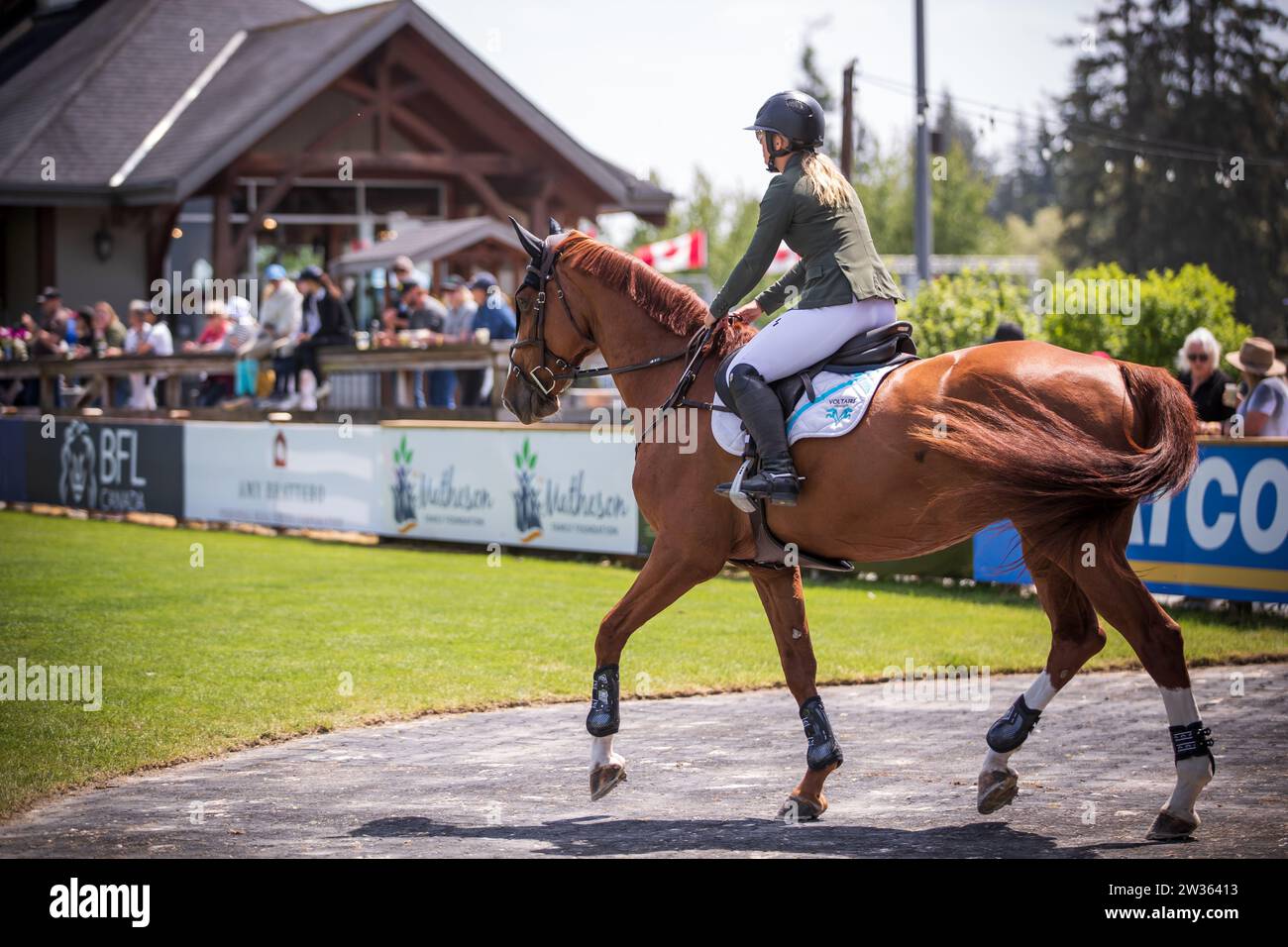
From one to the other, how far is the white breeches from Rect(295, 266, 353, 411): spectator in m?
15.2

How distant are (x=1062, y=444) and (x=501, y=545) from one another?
452 inches

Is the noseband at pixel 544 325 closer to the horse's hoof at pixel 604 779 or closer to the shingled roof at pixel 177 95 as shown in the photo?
the horse's hoof at pixel 604 779

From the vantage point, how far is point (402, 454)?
18172 mm

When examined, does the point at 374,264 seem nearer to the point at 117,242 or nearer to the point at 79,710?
the point at 117,242

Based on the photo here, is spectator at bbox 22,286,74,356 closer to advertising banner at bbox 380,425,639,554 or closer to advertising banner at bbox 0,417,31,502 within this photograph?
advertising banner at bbox 0,417,31,502

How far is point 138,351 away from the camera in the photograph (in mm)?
24359

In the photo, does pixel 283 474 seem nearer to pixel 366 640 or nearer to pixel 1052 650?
pixel 366 640

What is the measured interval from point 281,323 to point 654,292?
15315 millimetres

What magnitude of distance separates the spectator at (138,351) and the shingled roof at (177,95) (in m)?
3.20

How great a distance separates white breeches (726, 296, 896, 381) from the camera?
276 inches
